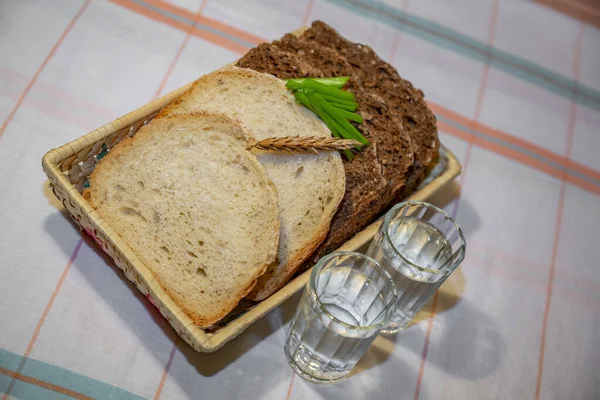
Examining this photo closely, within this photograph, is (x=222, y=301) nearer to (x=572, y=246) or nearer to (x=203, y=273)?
(x=203, y=273)

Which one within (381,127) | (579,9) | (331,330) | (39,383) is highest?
(579,9)

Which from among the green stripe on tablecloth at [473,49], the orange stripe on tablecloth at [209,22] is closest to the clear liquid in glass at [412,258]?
the orange stripe on tablecloth at [209,22]

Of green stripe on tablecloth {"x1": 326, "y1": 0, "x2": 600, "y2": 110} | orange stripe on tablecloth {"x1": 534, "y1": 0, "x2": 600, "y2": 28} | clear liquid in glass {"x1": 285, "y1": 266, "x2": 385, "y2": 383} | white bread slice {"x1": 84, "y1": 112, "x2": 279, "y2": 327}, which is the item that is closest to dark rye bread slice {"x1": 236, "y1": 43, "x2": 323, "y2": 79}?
white bread slice {"x1": 84, "y1": 112, "x2": 279, "y2": 327}

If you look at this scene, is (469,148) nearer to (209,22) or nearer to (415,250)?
(415,250)

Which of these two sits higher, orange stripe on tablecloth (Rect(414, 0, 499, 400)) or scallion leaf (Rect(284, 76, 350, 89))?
scallion leaf (Rect(284, 76, 350, 89))

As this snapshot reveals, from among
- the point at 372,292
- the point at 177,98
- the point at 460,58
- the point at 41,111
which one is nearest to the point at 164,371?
the point at 372,292

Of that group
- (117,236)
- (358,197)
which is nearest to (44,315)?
(117,236)

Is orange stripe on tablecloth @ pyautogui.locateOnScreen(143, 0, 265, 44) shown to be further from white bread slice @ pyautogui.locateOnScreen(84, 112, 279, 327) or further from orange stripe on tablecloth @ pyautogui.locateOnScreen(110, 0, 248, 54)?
white bread slice @ pyautogui.locateOnScreen(84, 112, 279, 327)
